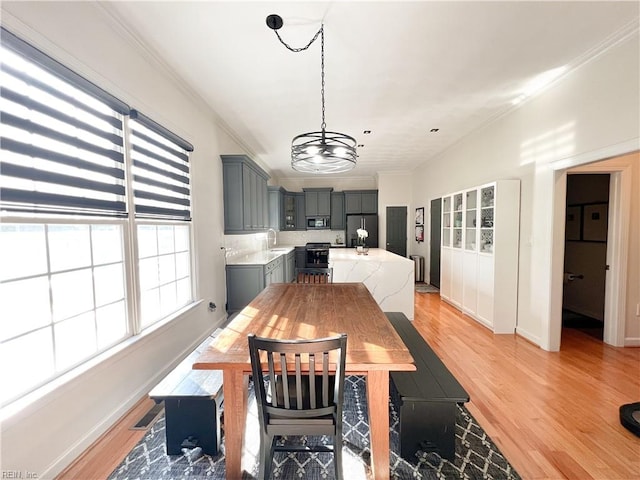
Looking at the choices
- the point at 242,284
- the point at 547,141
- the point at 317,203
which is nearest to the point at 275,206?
the point at 317,203

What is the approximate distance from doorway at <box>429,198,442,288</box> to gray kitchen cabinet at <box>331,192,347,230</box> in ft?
7.52

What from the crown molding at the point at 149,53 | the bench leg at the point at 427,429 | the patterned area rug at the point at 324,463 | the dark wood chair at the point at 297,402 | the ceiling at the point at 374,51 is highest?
the ceiling at the point at 374,51

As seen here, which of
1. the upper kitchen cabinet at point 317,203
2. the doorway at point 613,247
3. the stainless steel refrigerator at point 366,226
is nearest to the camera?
the doorway at point 613,247

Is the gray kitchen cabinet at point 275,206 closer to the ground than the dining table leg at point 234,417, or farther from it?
farther from it

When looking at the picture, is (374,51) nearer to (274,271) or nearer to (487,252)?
(487,252)

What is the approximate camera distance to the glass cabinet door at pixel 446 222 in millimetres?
4660

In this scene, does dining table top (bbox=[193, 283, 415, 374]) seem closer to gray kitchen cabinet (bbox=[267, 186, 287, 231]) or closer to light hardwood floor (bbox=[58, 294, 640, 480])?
light hardwood floor (bbox=[58, 294, 640, 480])

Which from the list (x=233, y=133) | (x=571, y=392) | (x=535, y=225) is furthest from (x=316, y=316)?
(x=233, y=133)

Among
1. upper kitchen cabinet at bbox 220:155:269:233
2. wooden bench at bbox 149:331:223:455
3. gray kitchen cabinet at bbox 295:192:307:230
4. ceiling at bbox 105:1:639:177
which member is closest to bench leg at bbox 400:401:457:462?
wooden bench at bbox 149:331:223:455

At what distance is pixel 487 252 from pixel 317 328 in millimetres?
2996

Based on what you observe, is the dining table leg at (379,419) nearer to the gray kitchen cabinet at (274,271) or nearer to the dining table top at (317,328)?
the dining table top at (317,328)

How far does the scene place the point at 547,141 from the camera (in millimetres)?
2834

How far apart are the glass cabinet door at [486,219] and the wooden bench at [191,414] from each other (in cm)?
356


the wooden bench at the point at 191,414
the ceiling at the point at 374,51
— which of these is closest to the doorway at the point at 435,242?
the ceiling at the point at 374,51
